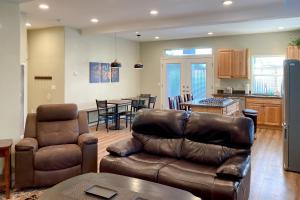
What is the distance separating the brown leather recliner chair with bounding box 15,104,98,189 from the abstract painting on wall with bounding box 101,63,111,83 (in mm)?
4474

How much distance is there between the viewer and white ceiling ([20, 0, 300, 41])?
16.7 feet

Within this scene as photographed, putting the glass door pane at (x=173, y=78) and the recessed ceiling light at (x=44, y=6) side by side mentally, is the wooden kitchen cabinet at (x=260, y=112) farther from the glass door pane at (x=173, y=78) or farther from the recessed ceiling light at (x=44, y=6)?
the recessed ceiling light at (x=44, y=6)

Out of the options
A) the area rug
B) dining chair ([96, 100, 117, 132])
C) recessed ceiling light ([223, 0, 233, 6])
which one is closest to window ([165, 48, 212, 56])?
dining chair ([96, 100, 117, 132])

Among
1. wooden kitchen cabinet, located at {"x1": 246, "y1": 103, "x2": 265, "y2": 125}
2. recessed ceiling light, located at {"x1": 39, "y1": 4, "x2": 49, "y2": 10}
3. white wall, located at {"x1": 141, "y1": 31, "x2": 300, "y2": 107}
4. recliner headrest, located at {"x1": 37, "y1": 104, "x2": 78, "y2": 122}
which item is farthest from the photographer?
white wall, located at {"x1": 141, "y1": 31, "x2": 300, "y2": 107}

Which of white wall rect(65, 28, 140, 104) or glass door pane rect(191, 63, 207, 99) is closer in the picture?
white wall rect(65, 28, 140, 104)

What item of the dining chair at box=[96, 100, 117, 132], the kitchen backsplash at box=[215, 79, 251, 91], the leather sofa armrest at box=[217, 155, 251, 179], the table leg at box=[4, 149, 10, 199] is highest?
the kitchen backsplash at box=[215, 79, 251, 91]

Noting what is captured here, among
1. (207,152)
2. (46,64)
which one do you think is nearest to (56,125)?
(207,152)

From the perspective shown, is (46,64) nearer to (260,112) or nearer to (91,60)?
(91,60)

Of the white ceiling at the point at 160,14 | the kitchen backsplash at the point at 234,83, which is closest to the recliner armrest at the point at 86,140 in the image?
the white ceiling at the point at 160,14

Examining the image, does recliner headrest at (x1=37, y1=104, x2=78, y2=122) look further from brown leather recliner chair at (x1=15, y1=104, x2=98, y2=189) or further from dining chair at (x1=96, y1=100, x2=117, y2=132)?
dining chair at (x1=96, y1=100, x2=117, y2=132)

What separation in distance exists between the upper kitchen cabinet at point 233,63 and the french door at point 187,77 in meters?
0.64

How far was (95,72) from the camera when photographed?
841cm

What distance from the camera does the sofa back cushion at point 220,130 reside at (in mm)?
3158

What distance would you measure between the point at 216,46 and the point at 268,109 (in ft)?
8.89
